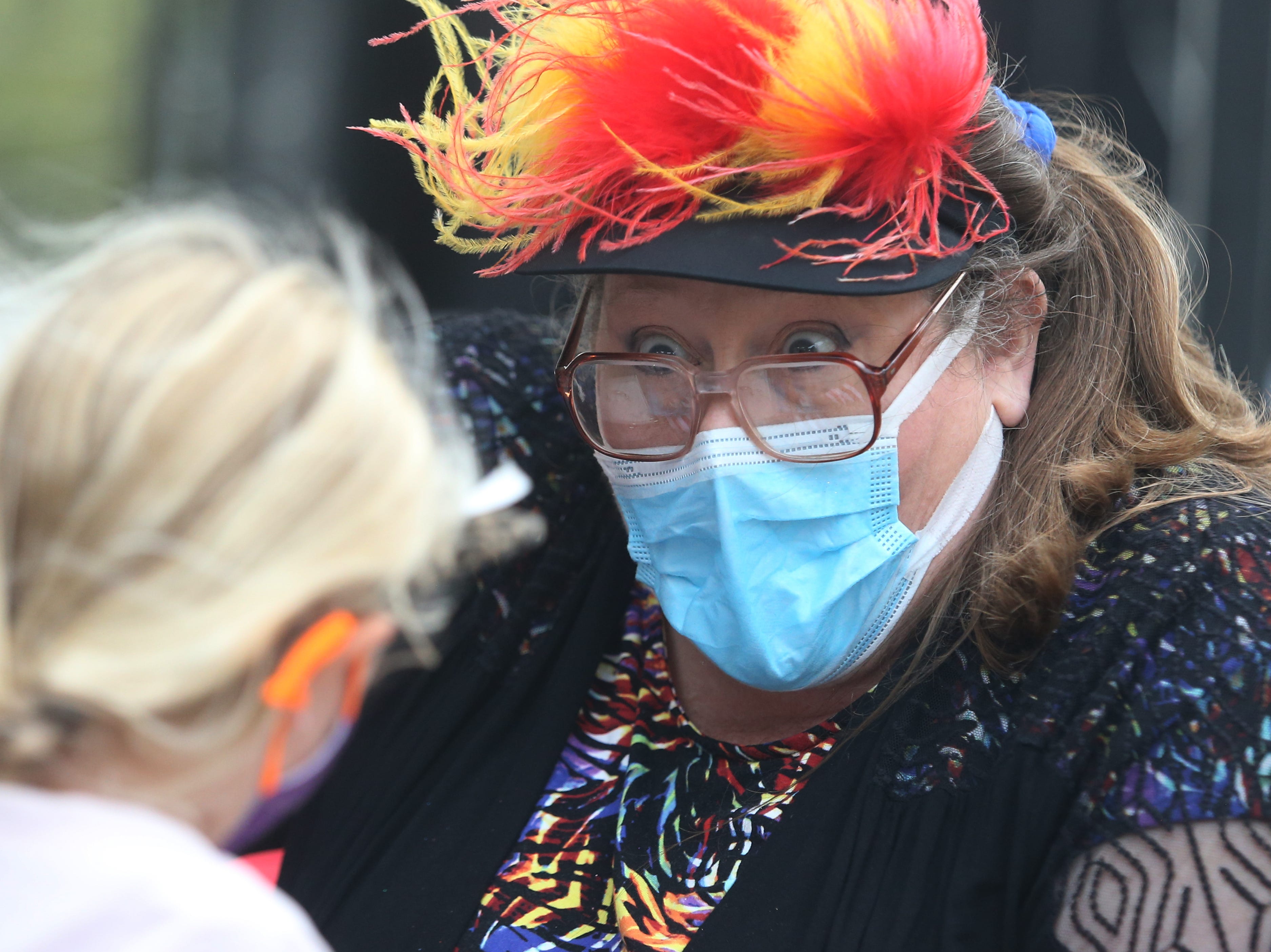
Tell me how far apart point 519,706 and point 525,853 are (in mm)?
257

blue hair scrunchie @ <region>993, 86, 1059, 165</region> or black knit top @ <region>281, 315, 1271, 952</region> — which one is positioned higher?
blue hair scrunchie @ <region>993, 86, 1059, 165</region>

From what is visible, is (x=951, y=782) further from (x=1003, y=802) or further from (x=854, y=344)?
(x=854, y=344)

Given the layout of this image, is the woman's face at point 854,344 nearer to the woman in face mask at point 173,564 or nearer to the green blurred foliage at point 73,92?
the woman in face mask at point 173,564

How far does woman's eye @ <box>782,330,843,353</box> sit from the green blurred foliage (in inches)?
90.4

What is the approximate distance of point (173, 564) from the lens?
0.86 meters

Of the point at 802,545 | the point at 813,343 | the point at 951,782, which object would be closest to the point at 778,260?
the point at 813,343

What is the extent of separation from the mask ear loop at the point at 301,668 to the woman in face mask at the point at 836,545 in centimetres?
70

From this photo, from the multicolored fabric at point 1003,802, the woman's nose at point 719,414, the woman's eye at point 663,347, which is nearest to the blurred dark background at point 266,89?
the woman's eye at point 663,347

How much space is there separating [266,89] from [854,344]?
9.28 ft

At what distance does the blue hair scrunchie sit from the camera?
1678 mm

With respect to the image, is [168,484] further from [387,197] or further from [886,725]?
[387,197]

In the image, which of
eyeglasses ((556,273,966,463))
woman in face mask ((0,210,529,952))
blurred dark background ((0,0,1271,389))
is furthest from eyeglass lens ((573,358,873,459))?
blurred dark background ((0,0,1271,389))

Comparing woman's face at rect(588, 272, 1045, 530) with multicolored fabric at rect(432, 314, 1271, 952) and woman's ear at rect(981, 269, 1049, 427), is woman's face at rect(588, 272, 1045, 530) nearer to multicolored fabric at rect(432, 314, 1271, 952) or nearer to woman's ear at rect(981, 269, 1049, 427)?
woman's ear at rect(981, 269, 1049, 427)

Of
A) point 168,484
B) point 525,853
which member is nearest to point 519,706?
point 525,853
